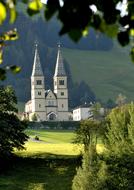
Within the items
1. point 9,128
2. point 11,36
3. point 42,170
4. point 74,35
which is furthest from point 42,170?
point 74,35

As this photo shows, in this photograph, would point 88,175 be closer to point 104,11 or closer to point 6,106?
point 6,106

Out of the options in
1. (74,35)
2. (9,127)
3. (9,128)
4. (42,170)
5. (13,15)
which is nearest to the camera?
(13,15)

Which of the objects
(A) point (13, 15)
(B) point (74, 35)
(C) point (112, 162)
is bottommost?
(C) point (112, 162)

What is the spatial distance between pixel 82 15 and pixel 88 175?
5687 centimetres

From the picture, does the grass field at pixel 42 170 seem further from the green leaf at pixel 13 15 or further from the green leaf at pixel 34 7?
the green leaf at pixel 13 15

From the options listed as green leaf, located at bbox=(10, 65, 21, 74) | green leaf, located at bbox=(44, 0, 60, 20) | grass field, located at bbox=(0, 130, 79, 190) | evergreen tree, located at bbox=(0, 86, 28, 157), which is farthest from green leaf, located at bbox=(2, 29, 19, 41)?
evergreen tree, located at bbox=(0, 86, 28, 157)

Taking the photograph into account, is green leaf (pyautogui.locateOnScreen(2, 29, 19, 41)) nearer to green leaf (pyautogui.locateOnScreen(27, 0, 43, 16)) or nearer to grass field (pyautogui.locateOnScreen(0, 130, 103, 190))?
green leaf (pyautogui.locateOnScreen(27, 0, 43, 16))

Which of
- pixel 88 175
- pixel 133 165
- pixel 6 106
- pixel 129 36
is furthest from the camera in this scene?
pixel 6 106

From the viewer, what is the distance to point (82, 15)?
4.94 meters

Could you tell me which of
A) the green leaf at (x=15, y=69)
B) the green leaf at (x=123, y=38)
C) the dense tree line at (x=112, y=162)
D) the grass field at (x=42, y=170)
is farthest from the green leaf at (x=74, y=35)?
the grass field at (x=42, y=170)

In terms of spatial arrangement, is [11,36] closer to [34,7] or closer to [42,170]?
[34,7]

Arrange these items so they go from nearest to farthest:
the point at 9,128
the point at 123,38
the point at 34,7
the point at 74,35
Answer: the point at 74,35, the point at 34,7, the point at 123,38, the point at 9,128

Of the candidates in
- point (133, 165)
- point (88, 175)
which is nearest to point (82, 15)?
point (88, 175)

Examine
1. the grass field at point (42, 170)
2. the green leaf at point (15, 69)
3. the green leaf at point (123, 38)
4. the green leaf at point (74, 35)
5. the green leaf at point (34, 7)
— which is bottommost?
the grass field at point (42, 170)
